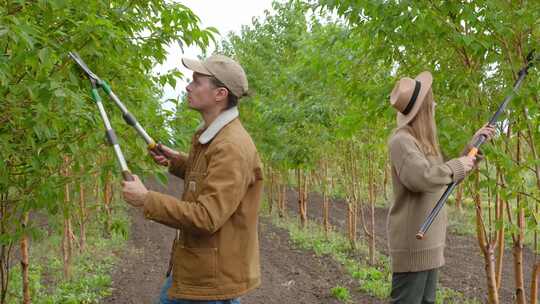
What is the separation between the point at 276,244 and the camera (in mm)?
13570

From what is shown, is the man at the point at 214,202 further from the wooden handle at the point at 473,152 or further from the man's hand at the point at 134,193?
the wooden handle at the point at 473,152

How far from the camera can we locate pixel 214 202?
2615mm

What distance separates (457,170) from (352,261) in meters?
7.74

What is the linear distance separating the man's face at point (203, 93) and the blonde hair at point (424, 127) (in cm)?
138

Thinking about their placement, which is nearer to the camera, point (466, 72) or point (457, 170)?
point (457, 170)

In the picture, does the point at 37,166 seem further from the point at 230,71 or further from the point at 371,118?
the point at 371,118

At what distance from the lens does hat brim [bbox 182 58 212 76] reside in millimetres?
2906

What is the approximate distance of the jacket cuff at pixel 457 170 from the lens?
11.5 ft

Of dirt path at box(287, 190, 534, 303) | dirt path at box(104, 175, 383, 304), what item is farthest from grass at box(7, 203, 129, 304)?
dirt path at box(287, 190, 534, 303)

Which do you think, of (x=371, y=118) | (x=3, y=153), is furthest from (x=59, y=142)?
(x=371, y=118)

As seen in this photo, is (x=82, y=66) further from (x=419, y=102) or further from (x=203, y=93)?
(x=419, y=102)

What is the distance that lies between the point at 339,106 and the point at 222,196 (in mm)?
8114

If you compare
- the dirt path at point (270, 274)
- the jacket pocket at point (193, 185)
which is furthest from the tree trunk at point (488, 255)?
the jacket pocket at point (193, 185)

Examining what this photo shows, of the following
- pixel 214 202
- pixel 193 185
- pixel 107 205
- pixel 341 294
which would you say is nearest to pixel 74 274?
pixel 341 294
